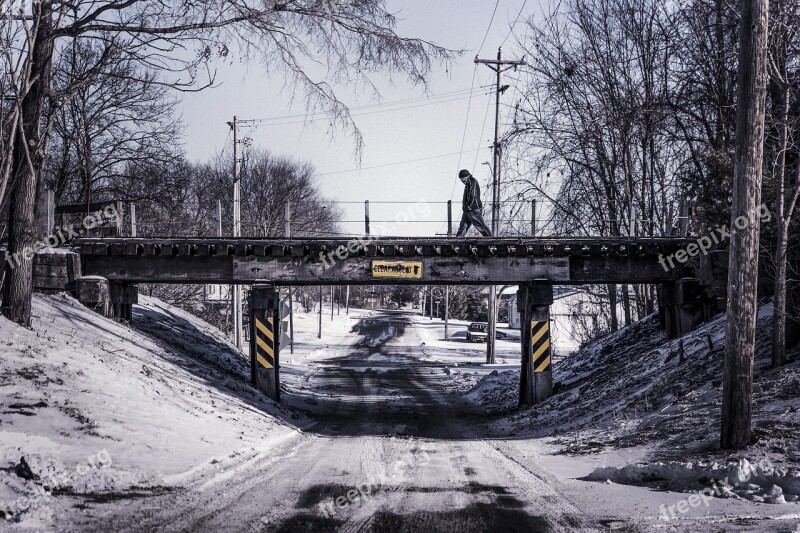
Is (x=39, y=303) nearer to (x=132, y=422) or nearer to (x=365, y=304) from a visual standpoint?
(x=132, y=422)

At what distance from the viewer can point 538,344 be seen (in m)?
17.5

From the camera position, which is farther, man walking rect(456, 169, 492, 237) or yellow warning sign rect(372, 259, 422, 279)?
man walking rect(456, 169, 492, 237)

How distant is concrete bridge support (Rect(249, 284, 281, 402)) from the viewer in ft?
57.1

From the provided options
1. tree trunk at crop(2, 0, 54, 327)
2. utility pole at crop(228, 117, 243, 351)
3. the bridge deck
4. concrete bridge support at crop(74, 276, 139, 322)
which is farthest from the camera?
utility pole at crop(228, 117, 243, 351)

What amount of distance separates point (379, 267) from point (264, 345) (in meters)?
3.62

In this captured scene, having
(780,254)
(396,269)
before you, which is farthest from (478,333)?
(780,254)

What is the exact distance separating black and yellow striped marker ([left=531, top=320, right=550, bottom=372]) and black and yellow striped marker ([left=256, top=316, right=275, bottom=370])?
682 centimetres

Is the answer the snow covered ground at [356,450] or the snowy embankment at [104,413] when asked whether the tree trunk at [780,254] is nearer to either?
the snow covered ground at [356,450]

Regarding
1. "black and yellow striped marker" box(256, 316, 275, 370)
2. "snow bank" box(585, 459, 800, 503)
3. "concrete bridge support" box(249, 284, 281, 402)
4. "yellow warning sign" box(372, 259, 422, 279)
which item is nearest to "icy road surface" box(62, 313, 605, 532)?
"snow bank" box(585, 459, 800, 503)

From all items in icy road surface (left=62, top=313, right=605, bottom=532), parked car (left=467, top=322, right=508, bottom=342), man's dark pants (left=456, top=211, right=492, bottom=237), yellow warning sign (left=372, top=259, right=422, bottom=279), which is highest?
man's dark pants (left=456, top=211, right=492, bottom=237)

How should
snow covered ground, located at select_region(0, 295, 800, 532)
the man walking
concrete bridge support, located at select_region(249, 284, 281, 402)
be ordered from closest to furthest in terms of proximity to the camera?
snow covered ground, located at select_region(0, 295, 800, 532), concrete bridge support, located at select_region(249, 284, 281, 402), the man walking

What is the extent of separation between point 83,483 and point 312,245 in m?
11.3

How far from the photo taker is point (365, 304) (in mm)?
123750

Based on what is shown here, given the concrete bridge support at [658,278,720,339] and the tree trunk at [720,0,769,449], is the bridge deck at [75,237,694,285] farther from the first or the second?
the tree trunk at [720,0,769,449]
